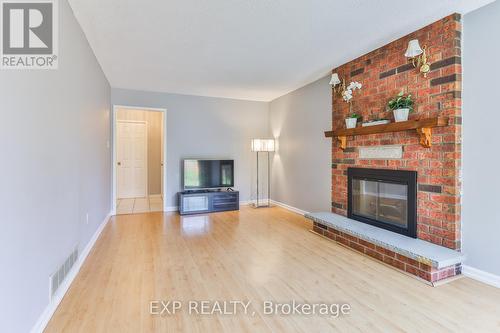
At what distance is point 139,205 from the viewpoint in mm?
5926

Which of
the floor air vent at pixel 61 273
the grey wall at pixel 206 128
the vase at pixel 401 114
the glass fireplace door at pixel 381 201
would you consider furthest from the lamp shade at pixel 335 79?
the floor air vent at pixel 61 273

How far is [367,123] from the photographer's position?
3252 mm

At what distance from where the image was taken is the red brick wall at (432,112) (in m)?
2.48

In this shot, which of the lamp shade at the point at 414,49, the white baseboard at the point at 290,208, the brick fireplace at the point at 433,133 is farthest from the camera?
the white baseboard at the point at 290,208

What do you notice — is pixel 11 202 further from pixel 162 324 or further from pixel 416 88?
pixel 416 88

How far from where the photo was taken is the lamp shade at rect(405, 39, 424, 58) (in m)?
2.64

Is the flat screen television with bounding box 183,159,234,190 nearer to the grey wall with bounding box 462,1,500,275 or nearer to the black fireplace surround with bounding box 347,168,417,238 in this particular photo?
the black fireplace surround with bounding box 347,168,417,238

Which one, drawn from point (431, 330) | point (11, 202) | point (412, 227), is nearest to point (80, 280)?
point (11, 202)

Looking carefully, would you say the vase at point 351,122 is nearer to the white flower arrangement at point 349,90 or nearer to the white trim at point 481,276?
the white flower arrangement at point 349,90

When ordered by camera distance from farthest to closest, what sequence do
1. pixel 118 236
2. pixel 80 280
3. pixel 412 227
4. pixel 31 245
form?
pixel 118 236 → pixel 412 227 → pixel 80 280 → pixel 31 245

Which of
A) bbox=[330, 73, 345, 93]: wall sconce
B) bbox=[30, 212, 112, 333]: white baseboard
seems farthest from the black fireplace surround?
bbox=[30, 212, 112, 333]: white baseboard

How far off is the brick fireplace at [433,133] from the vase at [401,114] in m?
0.09

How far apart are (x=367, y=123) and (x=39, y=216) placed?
11.1ft

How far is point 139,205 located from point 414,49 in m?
5.76
